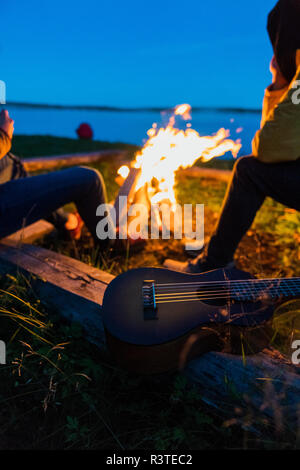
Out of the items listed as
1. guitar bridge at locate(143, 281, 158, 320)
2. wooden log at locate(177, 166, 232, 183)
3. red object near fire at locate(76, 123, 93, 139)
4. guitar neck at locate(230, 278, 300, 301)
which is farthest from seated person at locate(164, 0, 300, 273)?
red object near fire at locate(76, 123, 93, 139)

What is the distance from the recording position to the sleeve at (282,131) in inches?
64.7

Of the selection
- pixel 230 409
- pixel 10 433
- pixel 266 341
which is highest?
pixel 266 341

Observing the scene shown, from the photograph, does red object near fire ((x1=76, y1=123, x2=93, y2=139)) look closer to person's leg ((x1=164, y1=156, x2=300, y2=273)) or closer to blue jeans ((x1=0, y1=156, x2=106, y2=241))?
blue jeans ((x1=0, y1=156, x2=106, y2=241))

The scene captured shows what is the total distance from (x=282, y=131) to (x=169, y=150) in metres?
1.68

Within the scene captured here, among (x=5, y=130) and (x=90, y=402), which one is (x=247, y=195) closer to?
(x=90, y=402)

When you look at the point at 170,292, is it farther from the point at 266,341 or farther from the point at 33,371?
the point at 33,371

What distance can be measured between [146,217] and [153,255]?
2.32ft

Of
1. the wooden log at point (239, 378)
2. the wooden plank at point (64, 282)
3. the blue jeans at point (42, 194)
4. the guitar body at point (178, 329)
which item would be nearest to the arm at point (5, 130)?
the blue jeans at point (42, 194)

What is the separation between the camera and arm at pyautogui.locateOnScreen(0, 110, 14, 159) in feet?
6.84

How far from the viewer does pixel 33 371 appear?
165 centimetres

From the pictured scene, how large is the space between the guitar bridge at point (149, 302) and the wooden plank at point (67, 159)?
19.3ft

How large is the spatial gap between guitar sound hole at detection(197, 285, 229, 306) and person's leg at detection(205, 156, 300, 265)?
2.40ft

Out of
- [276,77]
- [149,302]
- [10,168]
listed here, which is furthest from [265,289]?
[10,168]

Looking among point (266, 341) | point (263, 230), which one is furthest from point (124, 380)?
point (263, 230)
